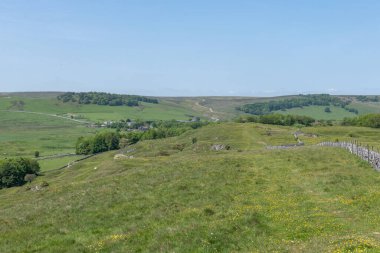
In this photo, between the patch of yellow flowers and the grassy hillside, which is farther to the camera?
the patch of yellow flowers

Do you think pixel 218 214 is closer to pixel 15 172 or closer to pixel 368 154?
pixel 368 154

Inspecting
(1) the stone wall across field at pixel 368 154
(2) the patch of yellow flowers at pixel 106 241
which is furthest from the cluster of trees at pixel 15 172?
(2) the patch of yellow flowers at pixel 106 241

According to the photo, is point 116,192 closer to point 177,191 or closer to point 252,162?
point 177,191

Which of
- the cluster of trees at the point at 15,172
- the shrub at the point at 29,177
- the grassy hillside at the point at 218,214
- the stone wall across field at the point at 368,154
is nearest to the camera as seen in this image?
the grassy hillside at the point at 218,214

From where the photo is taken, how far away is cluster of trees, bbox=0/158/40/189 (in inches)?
5664

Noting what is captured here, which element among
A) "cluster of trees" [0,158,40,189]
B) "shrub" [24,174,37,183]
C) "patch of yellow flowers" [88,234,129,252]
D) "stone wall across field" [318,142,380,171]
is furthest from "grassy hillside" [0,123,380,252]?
"cluster of trees" [0,158,40,189]

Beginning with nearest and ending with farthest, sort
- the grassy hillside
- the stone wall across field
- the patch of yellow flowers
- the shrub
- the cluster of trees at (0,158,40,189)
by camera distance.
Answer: the grassy hillside, the patch of yellow flowers, the stone wall across field, the shrub, the cluster of trees at (0,158,40,189)

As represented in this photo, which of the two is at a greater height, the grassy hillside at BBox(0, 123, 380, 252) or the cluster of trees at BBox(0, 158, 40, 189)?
the grassy hillside at BBox(0, 123, 380, 252)

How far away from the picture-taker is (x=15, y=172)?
14638 cm

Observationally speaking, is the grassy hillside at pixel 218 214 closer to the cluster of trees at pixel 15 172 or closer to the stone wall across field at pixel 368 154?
the stone wall across field at pixel 368 154

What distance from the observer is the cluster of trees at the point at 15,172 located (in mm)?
143875

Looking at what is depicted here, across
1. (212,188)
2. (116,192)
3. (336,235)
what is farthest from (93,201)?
(336,235)

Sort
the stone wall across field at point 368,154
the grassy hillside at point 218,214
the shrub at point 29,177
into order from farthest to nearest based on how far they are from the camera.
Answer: the shrub at point 29,177 → the stone wall across field at point 368,154 → the grassy hillside at point 218,214

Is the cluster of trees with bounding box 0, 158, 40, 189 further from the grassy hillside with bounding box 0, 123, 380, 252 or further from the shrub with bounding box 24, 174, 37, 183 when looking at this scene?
the grassy hillside with bounding box 0, 123, 380, 252
